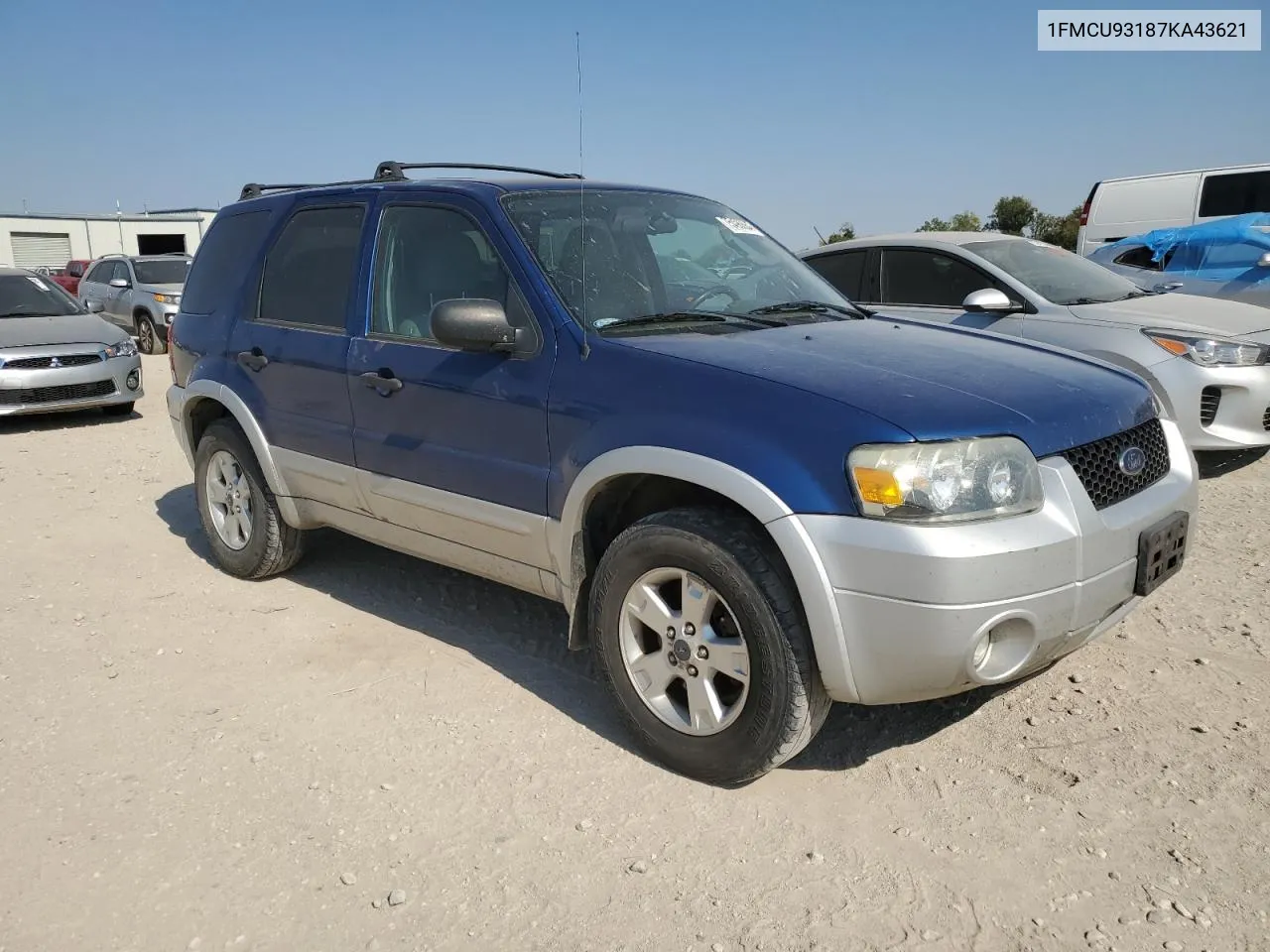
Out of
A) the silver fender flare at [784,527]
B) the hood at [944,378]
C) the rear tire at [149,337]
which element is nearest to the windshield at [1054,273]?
the hood at [944,378]

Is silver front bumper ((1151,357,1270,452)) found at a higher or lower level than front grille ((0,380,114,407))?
higher

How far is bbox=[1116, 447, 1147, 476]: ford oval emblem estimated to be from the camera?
3.05 metres

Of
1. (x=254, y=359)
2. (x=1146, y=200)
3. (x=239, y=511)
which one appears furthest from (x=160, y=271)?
(x=1146, y=200)

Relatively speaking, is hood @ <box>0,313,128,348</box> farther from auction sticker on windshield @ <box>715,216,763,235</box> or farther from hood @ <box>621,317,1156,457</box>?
hood @ <box>621,317,1156,457</box>

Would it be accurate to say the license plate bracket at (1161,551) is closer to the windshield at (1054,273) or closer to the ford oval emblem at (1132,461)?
the ford oval emblem at (1132,461)

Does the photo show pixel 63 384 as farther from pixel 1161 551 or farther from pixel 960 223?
pixel 960 223

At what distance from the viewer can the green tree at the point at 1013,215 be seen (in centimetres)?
3387

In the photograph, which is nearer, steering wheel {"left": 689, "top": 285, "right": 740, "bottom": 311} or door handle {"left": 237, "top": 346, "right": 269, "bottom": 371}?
steering wheel {"left": 689, "top": 285, "right": 740, "bottom": 311}

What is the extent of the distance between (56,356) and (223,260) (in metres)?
5.79

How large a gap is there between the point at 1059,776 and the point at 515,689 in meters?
1.89

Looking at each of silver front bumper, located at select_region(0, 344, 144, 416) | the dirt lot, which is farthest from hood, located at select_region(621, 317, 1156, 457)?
silver front bumper, located at select_region(0, 344, 144, 416)

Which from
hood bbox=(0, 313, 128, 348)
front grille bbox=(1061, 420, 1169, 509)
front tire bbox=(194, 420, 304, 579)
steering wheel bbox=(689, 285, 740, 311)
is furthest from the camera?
hood bbox=(0, 313, 128, 348)

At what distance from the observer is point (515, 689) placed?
3.85 m

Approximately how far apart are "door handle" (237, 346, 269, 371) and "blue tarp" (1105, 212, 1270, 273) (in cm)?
916
